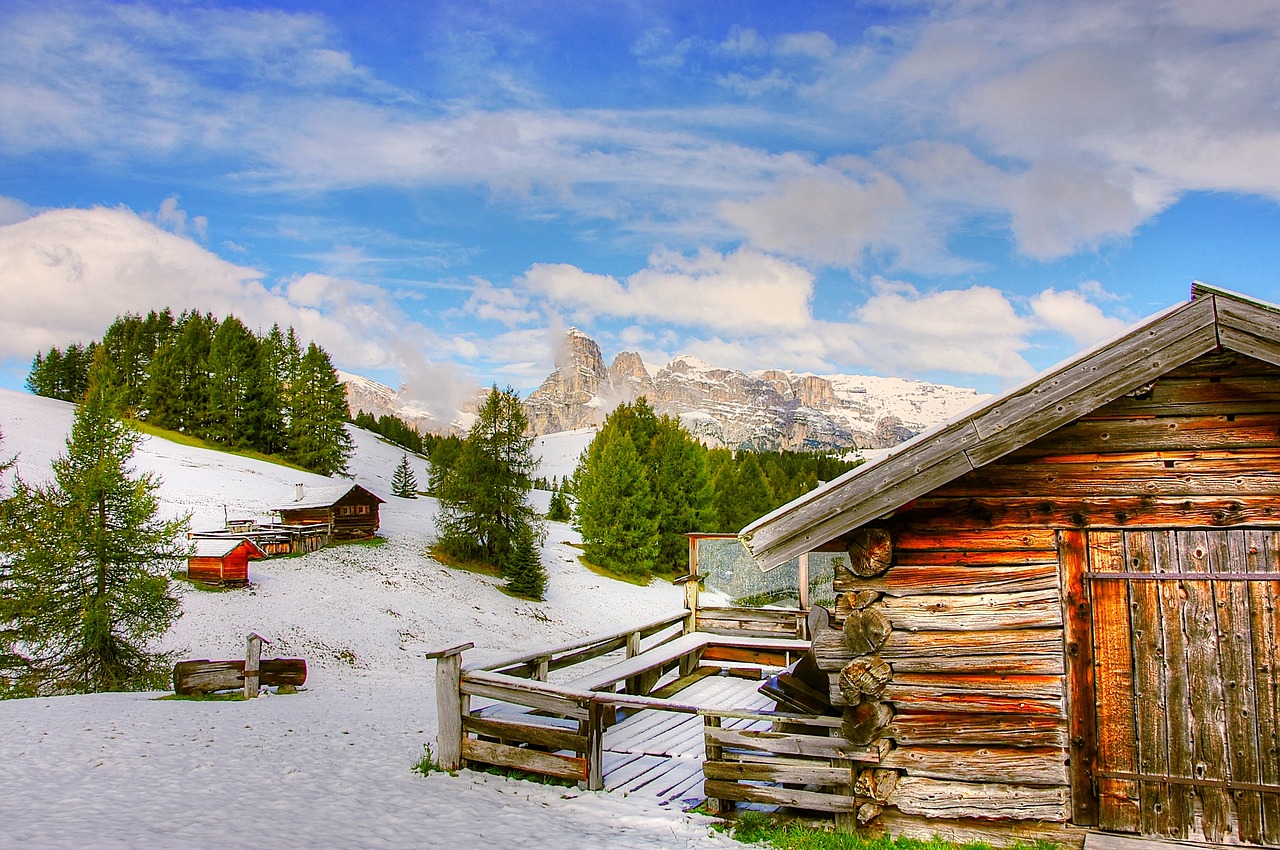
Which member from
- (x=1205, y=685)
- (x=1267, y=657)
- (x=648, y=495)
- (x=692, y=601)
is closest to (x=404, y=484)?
(x=648, y=495)

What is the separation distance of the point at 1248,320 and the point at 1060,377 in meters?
1.35

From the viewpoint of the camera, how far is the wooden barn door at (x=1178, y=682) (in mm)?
6086

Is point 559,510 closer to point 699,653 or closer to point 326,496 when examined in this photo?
point 326,496

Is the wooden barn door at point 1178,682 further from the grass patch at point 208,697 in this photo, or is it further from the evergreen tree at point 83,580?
the evergreen tree at point 83,580

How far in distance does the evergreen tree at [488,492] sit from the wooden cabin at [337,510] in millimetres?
3995

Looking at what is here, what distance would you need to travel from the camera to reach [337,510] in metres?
39.2

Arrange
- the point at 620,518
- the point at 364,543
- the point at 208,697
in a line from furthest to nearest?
the point at 620,518, the point at 364,543, the point at 208,697

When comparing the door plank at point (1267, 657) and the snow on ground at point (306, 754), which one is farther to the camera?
the snow on ground at point (306, 754)

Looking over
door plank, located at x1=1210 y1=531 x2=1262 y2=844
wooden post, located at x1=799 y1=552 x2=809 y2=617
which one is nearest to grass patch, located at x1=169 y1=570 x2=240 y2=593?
wooden post, located at x1=799 y1=552 x2=809 y2=617

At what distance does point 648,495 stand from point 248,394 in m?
39.9

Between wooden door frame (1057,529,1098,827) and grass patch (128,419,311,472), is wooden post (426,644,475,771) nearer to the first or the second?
wooden door frame (1057,529,1098,827)

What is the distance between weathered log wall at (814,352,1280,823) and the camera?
6.34 meters

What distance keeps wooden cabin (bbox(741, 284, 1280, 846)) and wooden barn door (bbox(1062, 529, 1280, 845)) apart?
16mm

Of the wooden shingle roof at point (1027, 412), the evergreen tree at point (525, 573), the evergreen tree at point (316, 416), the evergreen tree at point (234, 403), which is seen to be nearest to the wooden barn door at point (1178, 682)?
the wooden shingle roof at point (1027, 412)
